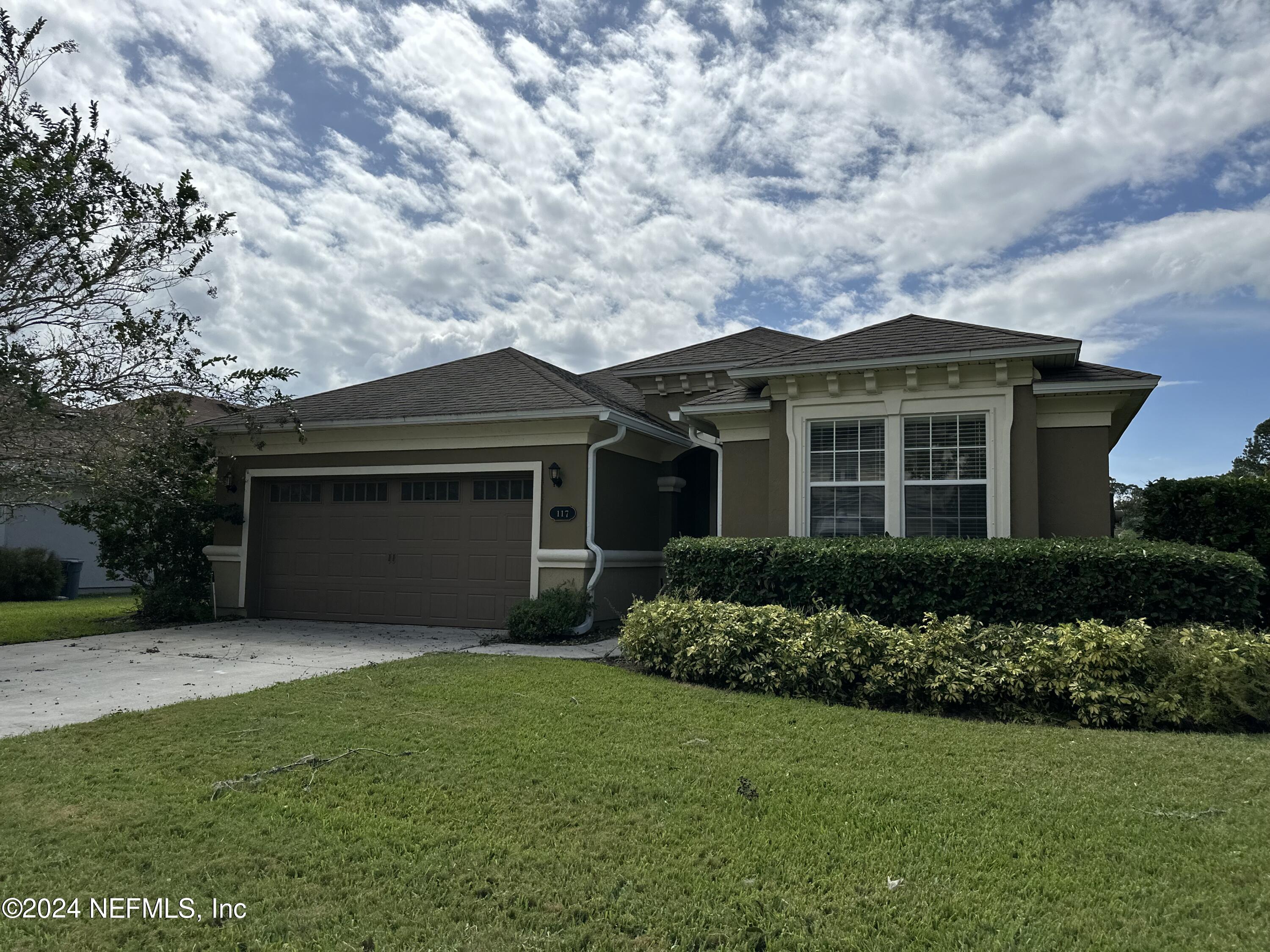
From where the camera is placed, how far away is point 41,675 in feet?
25.9

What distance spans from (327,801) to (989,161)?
32.6 feet

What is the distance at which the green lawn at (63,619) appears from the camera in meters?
11.0

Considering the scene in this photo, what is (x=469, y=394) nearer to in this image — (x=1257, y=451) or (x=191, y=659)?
(x=191, y=659)

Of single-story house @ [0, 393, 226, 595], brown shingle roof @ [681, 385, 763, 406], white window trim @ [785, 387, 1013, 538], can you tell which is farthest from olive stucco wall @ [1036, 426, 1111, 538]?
single-story house @ [0, 393, 226, 595]

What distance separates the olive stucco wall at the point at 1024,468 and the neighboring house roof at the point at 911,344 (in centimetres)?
54

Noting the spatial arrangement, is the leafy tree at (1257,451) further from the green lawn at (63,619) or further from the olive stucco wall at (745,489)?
the green lawn at (63,619)

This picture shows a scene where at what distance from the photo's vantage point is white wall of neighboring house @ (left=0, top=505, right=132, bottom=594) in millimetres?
18516

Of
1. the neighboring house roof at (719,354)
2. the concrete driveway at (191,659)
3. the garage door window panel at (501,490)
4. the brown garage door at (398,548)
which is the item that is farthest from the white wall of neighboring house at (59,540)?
the neighboring house roof at (719,354)

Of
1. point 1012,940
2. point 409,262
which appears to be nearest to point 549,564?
point 409,262

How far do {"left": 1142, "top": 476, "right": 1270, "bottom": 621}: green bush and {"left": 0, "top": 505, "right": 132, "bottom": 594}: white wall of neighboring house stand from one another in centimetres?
2002

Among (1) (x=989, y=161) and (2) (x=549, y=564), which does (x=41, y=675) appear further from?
(1) (x=989, y=161)

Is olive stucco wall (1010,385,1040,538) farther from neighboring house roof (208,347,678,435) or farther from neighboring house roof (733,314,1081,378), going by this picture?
neighboring house roof (208,347,678,435)

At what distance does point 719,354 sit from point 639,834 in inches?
440

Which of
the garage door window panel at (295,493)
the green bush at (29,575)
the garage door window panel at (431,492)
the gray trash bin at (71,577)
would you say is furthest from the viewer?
the gray trash bin at (71,577)
